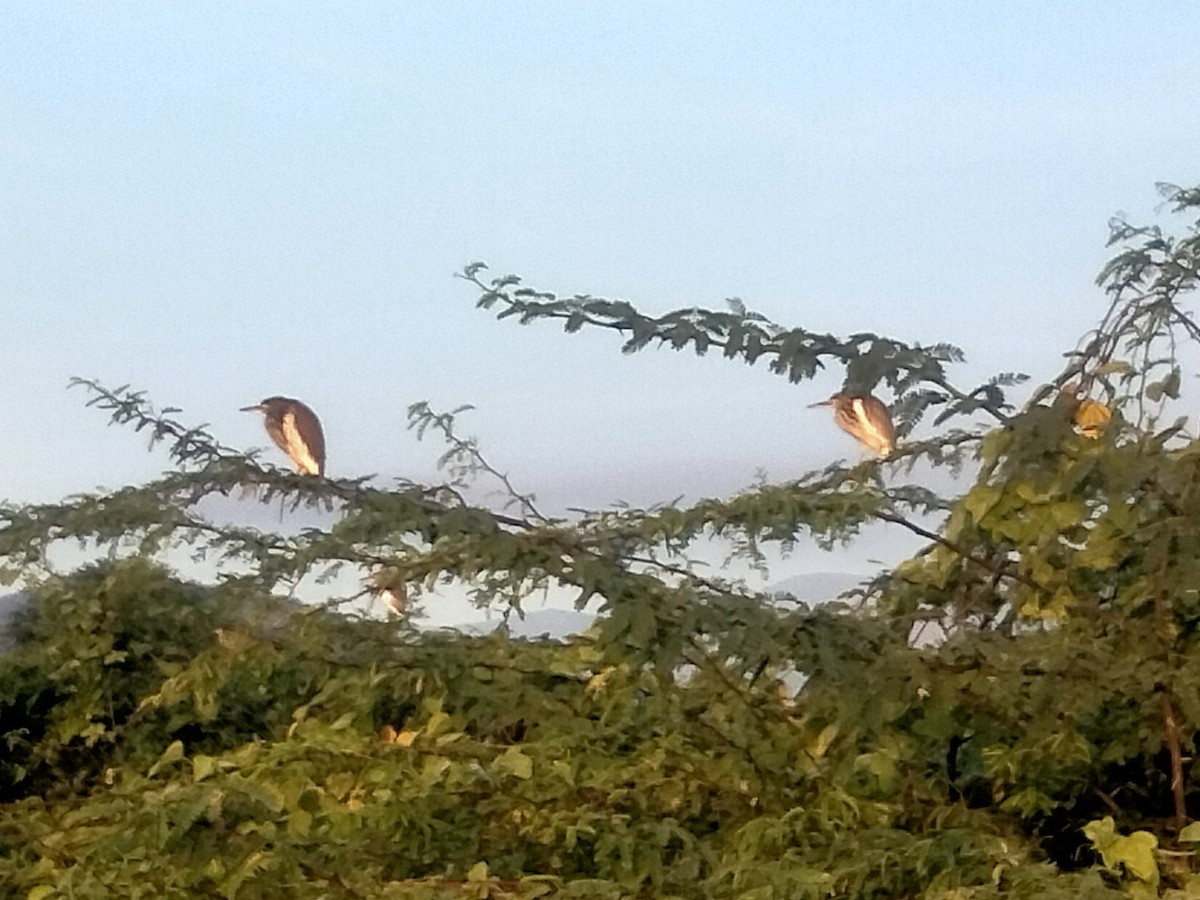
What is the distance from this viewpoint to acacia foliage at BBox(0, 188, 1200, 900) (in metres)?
0.81

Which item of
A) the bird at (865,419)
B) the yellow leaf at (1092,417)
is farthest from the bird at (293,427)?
the yellow leaf at (1092,417)

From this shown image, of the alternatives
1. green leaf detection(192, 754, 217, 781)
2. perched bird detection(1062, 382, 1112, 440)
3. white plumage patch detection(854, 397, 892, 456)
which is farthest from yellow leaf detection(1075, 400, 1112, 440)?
green leaf detection(192, 754, 217, 781)

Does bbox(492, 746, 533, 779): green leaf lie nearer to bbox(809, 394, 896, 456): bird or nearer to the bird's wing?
bbox(809, 394, 896, 456): bird

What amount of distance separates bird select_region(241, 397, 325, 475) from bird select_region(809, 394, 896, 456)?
3.74 ft

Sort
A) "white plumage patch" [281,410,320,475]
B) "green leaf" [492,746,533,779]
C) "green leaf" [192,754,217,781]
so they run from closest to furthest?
"green leaf" [192,754,217,781]
"green leaf" [492,746,533,779]
"white plumage patch" [281,410,320,475]

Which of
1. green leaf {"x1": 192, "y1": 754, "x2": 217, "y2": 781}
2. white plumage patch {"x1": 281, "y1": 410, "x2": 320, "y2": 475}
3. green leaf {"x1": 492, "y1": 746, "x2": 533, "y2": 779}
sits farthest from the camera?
white plumage patch {"x1": 281, "y1": 410, "x2": 320, "y2": 475}

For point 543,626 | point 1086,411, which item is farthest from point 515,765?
point 1086,411

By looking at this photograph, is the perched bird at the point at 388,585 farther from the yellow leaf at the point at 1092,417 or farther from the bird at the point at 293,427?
the bird at the point at 293,427

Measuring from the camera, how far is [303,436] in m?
2.51

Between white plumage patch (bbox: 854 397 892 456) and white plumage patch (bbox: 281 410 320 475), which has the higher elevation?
white plumage patch (bbox: 281 410 320 475)

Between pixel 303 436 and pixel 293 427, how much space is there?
0.07 metres

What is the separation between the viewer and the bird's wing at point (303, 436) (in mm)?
2394

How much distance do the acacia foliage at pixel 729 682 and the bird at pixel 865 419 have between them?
0.11 ft

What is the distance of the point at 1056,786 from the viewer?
1.03 meters
